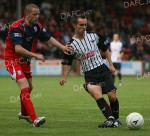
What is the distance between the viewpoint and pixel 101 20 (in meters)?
36.9

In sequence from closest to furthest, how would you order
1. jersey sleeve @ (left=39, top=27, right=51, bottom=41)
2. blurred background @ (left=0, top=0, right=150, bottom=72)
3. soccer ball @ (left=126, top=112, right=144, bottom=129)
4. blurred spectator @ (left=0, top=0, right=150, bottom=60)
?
soccer ball @ (left=126, top=112, right=144, bottom=129) → jersey sleeve @ (left=39, top=27, right=51, bottom=41) → blurred background @ (left=0, top=0, right=150, bottom=72) → blurred spectator @ (left=0, top=0, right=150, bottom=60)

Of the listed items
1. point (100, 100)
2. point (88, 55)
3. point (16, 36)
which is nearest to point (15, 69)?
point (16, 36)

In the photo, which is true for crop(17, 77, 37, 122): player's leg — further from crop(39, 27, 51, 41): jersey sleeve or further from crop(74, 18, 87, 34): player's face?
crop(74, 18, 87, 34): player's face

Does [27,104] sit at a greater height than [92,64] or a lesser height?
lesser

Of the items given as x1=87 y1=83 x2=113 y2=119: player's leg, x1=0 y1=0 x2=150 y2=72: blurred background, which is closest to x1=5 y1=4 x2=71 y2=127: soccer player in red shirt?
x1=87 y1=83 x2=113 y2=119: player's leg

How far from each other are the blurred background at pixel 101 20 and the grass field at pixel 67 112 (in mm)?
12511

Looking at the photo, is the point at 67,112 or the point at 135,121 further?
the point at 67,112

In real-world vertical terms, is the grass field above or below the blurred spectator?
below

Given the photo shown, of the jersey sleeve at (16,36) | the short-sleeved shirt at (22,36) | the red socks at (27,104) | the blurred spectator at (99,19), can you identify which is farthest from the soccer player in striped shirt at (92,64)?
the blurred spectator at (99,19)

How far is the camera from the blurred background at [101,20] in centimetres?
3406

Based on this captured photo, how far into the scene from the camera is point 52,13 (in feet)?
122

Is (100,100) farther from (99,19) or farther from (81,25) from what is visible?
(99,19)

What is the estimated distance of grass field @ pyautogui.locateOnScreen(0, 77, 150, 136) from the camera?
9.87m

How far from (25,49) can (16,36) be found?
0.30 meters
